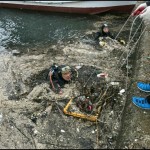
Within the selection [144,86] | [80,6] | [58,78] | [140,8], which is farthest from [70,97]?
[80,6]

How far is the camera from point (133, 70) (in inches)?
347

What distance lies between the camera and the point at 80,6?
14086 mm

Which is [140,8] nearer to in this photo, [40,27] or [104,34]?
[104,34]

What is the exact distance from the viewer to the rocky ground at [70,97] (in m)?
6.34

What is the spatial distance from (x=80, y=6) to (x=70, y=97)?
7.31m

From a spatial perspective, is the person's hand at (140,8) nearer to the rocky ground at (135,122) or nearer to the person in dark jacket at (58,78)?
the rocky ground at (135,122)

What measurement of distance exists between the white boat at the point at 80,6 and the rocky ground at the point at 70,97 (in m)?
3.47

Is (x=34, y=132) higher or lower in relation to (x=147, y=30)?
lower

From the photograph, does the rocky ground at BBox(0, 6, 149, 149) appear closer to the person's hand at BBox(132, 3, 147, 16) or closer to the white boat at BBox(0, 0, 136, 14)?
the person's hand at BBox(132, 3, 147, 16)

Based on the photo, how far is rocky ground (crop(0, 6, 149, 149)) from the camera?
6.34 m

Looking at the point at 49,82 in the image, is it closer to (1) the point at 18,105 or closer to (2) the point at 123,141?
(1) the point at 18,105

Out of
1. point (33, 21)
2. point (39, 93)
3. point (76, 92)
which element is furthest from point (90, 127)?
point (33, 21)

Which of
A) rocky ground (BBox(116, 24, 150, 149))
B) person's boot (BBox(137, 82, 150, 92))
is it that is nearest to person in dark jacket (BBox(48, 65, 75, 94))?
rocky ground (BBox(116, 24, 150, 149))

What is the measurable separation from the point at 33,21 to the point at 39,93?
6381 mm
